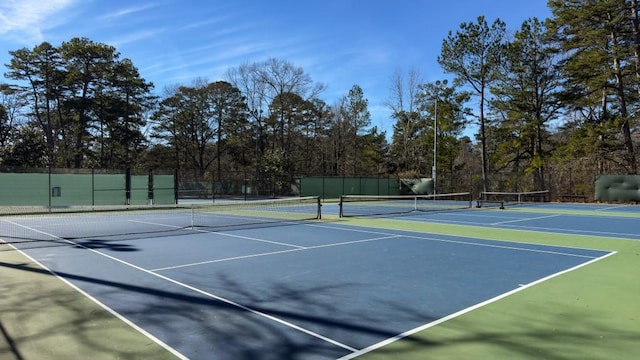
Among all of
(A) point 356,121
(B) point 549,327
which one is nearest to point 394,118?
(A) point 356,121

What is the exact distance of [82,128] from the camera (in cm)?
5272

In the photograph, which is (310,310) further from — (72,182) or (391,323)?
(72,182)

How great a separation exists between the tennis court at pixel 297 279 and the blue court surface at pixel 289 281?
23 mm

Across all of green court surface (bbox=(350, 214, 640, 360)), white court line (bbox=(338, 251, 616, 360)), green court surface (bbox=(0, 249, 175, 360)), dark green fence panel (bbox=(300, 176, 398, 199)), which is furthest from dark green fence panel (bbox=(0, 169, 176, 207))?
green court surface (bbox=(350, 214, 640, 360))

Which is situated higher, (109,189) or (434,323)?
(109,189)

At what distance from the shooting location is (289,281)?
733 centimetres

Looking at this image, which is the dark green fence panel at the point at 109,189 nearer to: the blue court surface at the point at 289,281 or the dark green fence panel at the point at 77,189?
the dark green fence panel at the point at 77,189

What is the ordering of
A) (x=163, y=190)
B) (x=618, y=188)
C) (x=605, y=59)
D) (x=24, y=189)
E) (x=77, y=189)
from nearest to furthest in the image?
(x=24, y=189) < (x=77, y=189) < (x=163, y=190) < (x=618, y=188) < (x=605, y=59)

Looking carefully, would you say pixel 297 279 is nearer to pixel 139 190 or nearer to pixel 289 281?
pixel 289 281

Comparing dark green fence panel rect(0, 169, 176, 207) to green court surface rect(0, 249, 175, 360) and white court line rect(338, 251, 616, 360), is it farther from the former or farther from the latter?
white court line rect(338, 251, 616, 360)

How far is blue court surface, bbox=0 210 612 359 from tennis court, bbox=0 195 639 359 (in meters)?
0.02

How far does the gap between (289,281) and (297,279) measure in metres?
0.20

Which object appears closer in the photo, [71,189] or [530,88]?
[71,189]

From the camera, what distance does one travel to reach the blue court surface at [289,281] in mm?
4801
